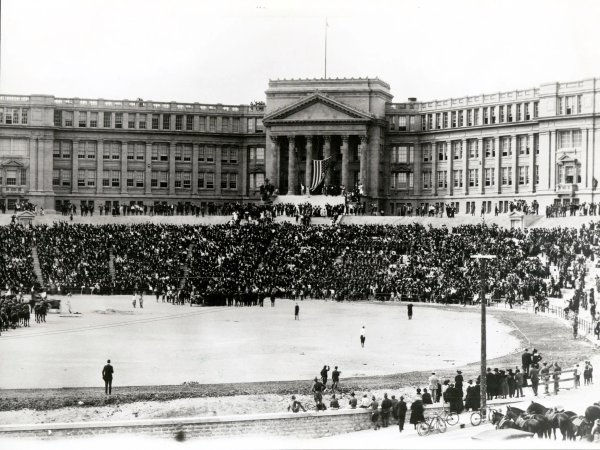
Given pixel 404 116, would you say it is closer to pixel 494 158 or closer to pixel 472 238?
pixel 494 158

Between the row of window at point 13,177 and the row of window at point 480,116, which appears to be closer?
the row of window at point 480,116

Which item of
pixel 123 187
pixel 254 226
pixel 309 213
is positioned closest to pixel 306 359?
pixel 254 226

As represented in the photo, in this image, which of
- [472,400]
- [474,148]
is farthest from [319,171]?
[472,400]

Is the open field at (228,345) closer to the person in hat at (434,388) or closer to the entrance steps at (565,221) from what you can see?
the person in hat at (434,388)

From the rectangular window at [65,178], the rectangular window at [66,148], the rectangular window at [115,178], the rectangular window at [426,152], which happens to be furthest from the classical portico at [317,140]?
the rectangular window at [65,178]

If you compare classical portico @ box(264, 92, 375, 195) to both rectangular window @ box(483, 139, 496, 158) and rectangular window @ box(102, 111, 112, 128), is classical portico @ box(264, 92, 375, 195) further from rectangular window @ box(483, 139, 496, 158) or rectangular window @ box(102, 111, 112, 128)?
rectangular window @ box(102, 111, 112, 128)

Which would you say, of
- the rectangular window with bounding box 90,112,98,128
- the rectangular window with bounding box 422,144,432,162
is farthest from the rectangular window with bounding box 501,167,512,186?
the rectangular window with bounding box 90,112,98,128

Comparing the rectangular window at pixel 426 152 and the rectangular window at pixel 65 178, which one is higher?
the rectangular window at pixel 426 152
